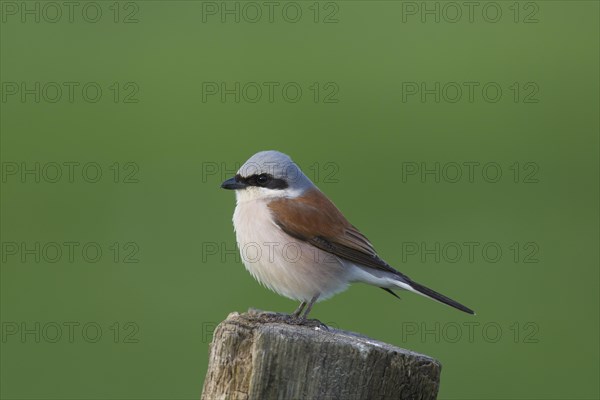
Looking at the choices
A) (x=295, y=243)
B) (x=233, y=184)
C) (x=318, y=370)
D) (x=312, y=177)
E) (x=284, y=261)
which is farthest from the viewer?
(x=312, y=177)

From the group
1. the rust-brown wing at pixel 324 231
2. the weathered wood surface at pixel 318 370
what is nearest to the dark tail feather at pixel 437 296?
the rust-brown wing at pixel 324 231

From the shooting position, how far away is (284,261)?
6.46 m

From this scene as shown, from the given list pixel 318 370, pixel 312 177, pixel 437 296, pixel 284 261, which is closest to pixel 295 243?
pixel 284 261

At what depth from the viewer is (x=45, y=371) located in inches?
373

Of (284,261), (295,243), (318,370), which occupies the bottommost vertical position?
(318,370)

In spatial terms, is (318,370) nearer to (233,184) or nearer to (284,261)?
(284,261)

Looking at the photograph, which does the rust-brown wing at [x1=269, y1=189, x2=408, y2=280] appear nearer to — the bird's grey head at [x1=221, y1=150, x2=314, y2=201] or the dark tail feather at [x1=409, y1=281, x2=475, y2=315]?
the bird's grey head at [x1=221, y1=150, x2=314, y2=201]

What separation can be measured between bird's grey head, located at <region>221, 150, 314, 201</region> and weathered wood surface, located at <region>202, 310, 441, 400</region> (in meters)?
2.54

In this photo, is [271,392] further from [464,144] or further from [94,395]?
[464,144]

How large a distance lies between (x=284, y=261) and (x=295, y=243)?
0.19m

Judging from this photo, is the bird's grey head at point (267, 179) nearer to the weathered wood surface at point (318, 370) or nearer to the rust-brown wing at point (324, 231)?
the rust-brown wing at point (324, 231)

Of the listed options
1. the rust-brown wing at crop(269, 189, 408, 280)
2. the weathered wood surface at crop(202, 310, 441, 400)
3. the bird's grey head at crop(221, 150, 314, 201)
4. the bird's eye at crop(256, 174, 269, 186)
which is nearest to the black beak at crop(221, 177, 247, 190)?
the bird's grey head at crop(221, 150, 314, 201)

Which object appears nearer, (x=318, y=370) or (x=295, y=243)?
(x=318, y=370)

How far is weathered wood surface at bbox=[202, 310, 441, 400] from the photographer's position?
154 inches
